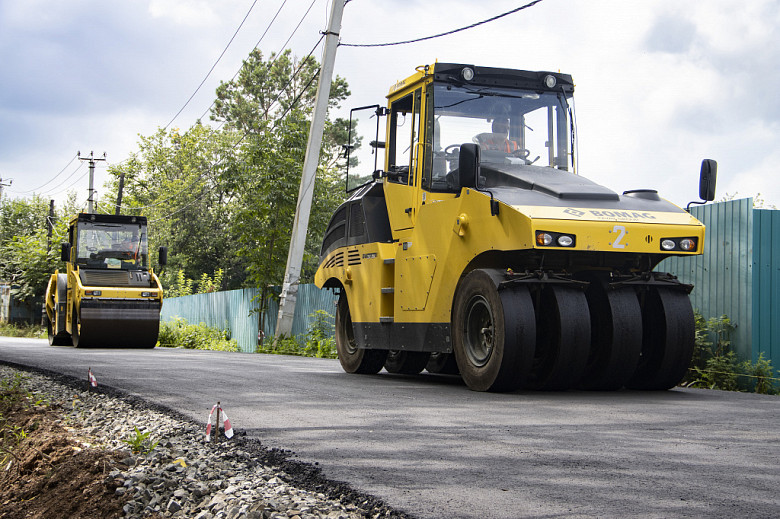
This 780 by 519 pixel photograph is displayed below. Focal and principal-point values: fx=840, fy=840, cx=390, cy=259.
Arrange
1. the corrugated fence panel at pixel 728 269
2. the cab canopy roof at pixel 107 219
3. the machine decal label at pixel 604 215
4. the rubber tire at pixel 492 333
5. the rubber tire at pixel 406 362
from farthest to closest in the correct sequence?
the cab canopy roof at pixel 107 219, the rubber tire at pixel 406 362, the corrugated fence panel at pixel 728 269, the rubber tire at pixel 492 333, the machine decal label at pixel 604 215

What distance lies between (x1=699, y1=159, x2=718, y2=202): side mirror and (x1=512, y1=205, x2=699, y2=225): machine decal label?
502mm

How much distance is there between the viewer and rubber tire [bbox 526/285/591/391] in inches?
324

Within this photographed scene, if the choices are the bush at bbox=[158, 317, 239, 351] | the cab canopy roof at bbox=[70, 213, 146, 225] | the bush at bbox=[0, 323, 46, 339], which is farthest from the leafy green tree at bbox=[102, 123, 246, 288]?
the cab canopy roof at bbox=[70, 213, 146, 225]

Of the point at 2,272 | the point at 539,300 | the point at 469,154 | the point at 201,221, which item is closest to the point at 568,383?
the point at 539,300

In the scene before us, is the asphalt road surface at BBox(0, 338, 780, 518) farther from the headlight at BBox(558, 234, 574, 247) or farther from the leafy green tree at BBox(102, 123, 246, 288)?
the leafy green tree at BBox(102, 123, 246, 288)

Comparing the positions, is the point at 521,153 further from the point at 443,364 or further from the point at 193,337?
the point at 193,337

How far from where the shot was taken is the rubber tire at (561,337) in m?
8.23

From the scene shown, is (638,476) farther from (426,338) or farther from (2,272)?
(2,272)

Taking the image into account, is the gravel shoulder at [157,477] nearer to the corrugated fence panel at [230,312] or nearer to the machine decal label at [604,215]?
the machine decal label at [604,215]

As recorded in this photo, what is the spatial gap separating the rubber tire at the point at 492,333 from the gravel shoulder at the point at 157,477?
319cm

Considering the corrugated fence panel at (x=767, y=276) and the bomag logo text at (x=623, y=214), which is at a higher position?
the bomag logo text at (x=623, y=214)

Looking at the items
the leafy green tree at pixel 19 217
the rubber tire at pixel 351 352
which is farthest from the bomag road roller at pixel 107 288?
the leafy green tree at pixel 19 217

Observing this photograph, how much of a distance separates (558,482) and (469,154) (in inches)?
194

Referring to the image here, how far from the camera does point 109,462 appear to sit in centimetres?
540
